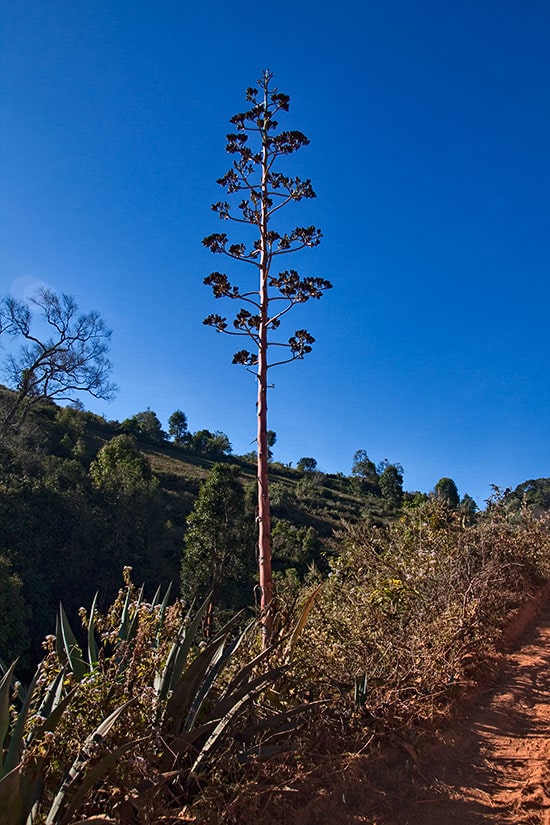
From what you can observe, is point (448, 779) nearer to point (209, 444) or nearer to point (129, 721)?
point (129, 721)

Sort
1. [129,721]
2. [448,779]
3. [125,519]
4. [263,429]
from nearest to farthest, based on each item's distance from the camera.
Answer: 1. [129,721]
2. [448,779]
3. [263,429]
4. [125,519]

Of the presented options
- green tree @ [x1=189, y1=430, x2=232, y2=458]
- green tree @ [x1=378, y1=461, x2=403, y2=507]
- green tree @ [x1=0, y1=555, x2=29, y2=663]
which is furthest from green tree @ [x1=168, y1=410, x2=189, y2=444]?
green tree @ [x1=0, y1=555, x2=29, y2=663]

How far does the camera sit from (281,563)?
3145 centimetres

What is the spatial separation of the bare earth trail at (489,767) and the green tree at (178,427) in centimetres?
6672

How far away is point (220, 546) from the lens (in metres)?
24.9

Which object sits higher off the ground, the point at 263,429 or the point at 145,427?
the point at 145,427

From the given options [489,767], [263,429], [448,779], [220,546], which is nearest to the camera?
[448,779]

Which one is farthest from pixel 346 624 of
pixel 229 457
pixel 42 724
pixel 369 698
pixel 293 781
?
pixel 229 457

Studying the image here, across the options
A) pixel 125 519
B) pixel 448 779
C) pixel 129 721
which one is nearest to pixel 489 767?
pixel 448 779

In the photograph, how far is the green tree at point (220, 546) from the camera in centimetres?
2420

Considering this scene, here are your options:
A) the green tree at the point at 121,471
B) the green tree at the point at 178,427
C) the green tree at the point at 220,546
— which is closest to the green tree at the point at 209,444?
the green tree at the point at 178,427

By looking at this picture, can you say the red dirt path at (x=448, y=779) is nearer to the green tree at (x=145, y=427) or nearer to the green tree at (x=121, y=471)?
the green tree at (x=121, y=471)

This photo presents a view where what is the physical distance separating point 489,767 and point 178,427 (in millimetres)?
70188

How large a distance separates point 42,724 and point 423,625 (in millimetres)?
3498
